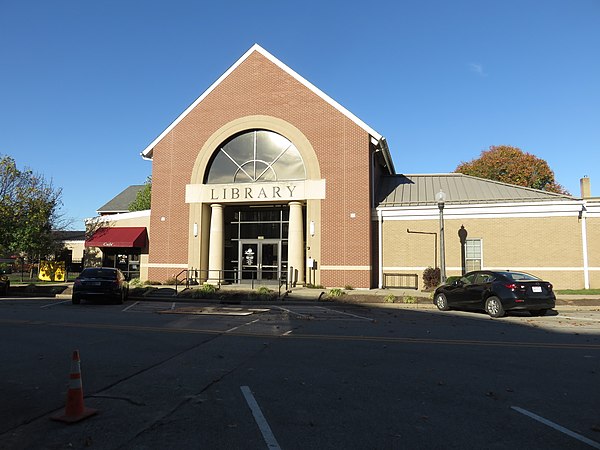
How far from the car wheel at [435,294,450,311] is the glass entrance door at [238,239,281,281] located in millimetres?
10762

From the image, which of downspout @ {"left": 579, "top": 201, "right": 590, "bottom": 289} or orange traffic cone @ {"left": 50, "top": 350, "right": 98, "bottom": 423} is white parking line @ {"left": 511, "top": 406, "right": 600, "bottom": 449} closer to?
orange traffic cone @ {"left": 50, "top": 350, "right": 98, "bottom": 423}

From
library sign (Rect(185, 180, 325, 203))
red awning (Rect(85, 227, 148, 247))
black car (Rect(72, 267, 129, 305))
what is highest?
library sign (Rect(185, 180, 325, 203))

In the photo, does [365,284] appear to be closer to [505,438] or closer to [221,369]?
[221,369]

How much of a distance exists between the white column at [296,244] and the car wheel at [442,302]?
8867mm

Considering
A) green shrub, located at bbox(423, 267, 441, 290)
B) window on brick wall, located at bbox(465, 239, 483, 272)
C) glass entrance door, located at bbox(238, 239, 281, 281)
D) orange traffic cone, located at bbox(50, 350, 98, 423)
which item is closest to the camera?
orange traffic cone, located at bbox(50, 350, 98, 423)

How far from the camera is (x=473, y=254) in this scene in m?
23.0

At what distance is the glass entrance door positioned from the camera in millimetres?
26039

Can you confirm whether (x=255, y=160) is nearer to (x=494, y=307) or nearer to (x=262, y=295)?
(x=262, y=295)

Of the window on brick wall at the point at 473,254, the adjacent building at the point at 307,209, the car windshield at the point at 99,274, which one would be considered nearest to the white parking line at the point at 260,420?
the car windshield at the point at 99,274

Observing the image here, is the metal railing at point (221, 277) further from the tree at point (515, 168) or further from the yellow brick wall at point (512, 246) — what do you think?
the tree at point (515, 168)

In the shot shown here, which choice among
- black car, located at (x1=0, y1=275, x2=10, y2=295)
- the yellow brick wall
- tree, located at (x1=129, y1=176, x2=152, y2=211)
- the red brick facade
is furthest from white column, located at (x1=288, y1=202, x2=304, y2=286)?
tree, located at (x1=129, y1=176, x2=152, y2=211)

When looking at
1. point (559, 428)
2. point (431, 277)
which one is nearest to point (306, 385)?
point (559, 428)

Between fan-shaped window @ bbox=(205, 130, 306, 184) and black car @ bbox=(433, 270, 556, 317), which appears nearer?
black car @ bbox=(433, 270, 556, 317)

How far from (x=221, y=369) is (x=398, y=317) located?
331 inches
